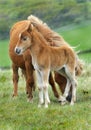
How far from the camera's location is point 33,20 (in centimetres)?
1081

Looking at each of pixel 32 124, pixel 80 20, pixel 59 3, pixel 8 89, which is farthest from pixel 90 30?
pixel 32 124

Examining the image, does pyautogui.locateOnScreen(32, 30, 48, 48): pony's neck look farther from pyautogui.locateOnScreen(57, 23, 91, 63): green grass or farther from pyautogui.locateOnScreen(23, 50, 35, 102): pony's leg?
pyautogui.locateOnScreen(57, 23, 91, 63): green grass

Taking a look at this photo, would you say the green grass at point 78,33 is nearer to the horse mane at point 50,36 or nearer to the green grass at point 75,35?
the green grass at point 75,35

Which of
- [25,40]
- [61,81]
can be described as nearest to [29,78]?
[61,81]

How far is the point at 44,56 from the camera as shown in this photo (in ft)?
31.8

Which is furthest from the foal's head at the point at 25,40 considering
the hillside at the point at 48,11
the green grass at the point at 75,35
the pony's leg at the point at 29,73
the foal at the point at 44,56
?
the hillside at the point at 48,11

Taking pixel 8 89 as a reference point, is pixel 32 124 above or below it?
above

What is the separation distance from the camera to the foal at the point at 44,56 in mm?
9547

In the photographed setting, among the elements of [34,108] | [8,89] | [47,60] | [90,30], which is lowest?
[90,30]

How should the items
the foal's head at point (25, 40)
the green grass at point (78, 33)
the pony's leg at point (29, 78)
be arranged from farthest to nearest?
the green grass at point (78, 33) → the pony's leg at point (29, 78) → the foal's head at point (25, 40)

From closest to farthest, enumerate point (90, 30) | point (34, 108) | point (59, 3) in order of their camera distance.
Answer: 1. point (34, 108)
2. point (90, 30)
3. point (59, 3)

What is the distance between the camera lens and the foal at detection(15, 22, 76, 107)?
9547 mm

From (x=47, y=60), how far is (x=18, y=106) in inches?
40.5

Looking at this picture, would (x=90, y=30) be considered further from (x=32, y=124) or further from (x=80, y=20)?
(x=32, y=124)
